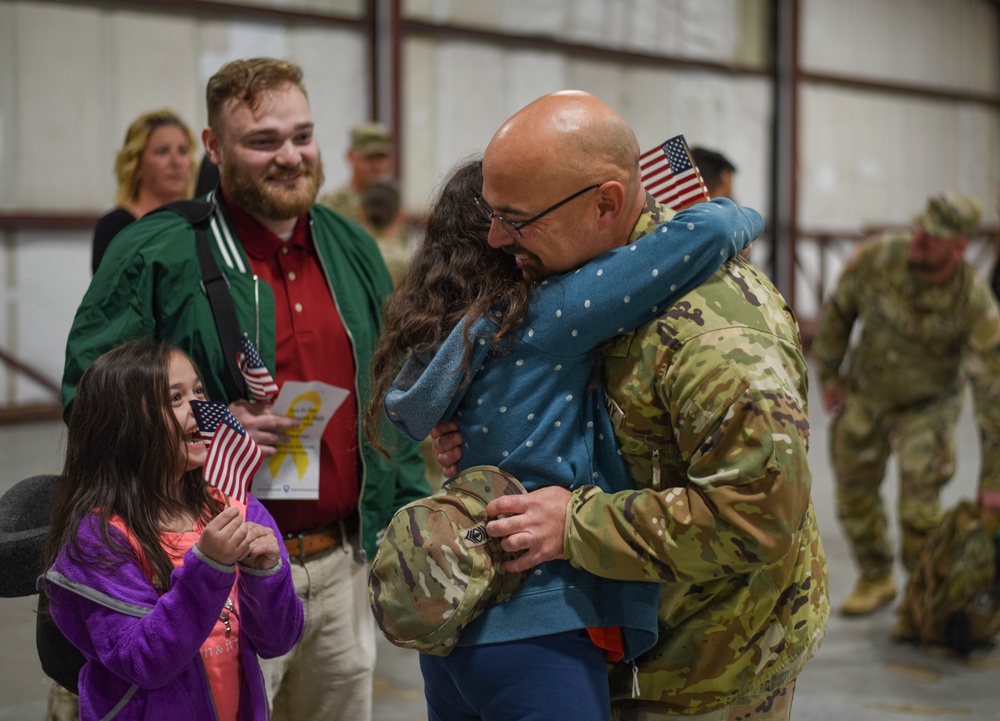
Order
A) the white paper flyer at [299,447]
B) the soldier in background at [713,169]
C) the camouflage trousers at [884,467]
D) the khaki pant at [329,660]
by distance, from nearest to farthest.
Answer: the white paper flyer at [299,447] < the khaki pant at [329,660] < the soldier in background at [713,169] < the camouflage trousers at [884,467]

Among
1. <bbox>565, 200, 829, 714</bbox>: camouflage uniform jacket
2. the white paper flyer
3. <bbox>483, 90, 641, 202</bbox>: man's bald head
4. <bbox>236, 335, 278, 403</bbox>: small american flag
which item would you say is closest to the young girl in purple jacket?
<bbox>236, 335, 278, 403</bbox>: small american flag

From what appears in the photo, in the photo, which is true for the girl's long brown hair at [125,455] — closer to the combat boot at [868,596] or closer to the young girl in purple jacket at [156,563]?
the young girl in purple jacket at [156,563]

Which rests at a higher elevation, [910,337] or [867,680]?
[910,337]

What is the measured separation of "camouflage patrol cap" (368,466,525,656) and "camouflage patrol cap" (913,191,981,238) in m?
3.46

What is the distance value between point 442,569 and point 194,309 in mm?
1017

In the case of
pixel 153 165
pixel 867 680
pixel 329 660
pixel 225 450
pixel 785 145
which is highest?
pixel 785 145

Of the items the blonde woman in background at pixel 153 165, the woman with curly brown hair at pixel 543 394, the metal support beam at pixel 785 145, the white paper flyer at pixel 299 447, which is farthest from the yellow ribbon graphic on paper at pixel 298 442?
the metal support beam at pixel 785 145

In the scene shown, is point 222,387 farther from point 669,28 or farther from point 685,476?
point 669,28

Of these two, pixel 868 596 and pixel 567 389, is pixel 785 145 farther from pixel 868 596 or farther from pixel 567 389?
pixel 567 389

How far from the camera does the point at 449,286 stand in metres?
1.73

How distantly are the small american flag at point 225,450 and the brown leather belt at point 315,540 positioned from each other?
0.59 meters

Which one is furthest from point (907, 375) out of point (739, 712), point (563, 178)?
point (563, 178)

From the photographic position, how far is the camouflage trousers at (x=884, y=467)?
4754mm

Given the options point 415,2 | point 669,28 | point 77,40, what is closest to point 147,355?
point 77,40
